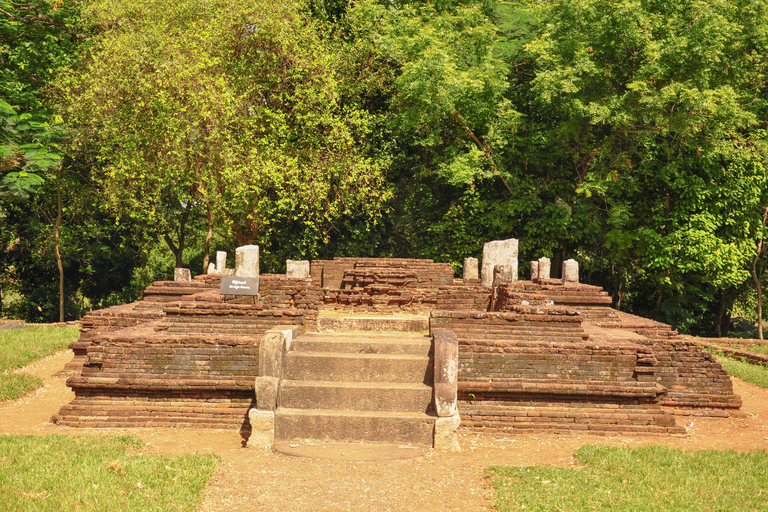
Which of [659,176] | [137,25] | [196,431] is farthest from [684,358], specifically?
[137,25]

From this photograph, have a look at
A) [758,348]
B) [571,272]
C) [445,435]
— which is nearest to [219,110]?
[571,272]

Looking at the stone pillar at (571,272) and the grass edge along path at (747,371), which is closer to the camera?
the grass edge along path at (747,371)

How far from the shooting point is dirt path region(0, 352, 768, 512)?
5.34m

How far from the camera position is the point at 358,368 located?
24.2 ft

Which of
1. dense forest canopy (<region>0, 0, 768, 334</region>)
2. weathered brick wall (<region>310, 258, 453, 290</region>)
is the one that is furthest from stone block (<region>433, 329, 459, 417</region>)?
dense forest canopy (<region>0, 0, 768, 334</region>)

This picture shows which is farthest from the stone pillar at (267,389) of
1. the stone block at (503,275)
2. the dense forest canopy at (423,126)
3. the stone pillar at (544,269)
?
the dense forest canopy at (423,126)

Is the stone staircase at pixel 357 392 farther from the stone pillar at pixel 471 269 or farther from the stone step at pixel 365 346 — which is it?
the stone pillar at pixel 471 269

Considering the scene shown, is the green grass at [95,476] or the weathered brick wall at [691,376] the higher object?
the weathered brick wall at [691,376]

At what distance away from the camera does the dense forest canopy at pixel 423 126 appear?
15.0 m

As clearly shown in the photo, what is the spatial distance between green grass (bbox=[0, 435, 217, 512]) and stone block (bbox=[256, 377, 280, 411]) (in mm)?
862

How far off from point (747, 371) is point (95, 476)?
419 inches

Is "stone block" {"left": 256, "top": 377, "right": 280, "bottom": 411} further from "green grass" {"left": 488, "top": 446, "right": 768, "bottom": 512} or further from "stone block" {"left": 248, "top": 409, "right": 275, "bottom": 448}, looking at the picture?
"green grass" {"left": 488, "top": 446, "right": 768, "bottom": 512}

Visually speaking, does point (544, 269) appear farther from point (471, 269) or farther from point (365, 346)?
point (365, 346)

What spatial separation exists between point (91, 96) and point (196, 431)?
445 inches
